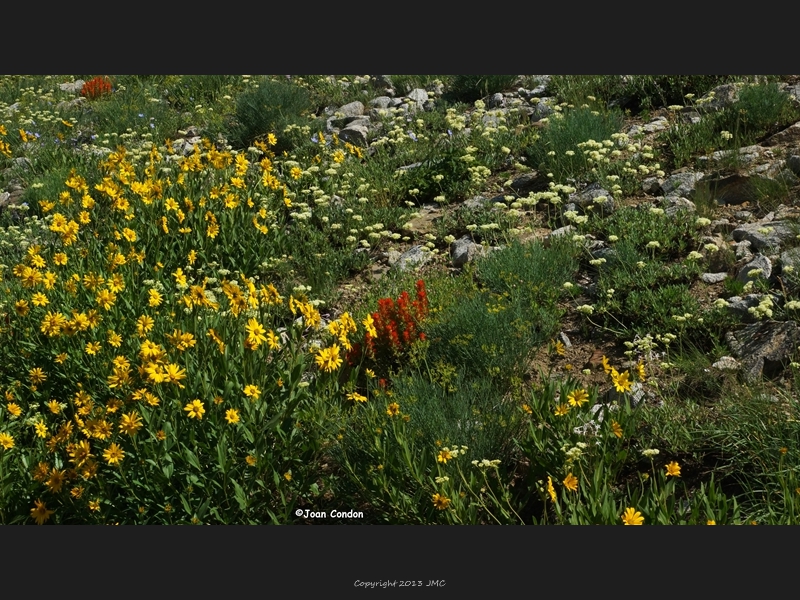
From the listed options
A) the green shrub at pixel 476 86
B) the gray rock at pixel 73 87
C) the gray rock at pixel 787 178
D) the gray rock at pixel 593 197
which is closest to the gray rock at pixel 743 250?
the gray rock at pixel 787 178

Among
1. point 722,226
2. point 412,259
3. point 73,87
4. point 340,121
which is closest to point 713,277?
point 722,226

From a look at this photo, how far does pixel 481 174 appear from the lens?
6945mm

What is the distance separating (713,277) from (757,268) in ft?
0.93

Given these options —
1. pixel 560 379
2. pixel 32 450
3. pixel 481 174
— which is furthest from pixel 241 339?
pixel 481 174

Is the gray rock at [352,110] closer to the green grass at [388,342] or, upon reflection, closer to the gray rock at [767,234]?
the green grass at [388,342]

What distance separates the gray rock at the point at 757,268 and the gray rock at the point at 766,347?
1.29 ft

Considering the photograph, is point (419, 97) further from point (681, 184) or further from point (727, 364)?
point (727, 364)

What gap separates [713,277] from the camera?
214 inches

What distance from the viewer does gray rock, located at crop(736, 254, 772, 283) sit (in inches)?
204

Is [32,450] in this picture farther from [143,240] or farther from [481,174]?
[481,174]

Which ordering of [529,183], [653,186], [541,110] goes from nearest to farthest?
[653,186] < [529,183] < [541,110]

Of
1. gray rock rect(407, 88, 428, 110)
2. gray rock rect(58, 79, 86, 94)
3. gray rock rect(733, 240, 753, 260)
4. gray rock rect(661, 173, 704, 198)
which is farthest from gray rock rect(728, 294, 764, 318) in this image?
gray rock rect(58, 79, 86, 94)

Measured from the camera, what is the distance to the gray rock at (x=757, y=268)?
5.18m

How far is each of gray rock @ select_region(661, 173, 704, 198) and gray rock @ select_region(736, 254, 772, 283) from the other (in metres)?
0.99
